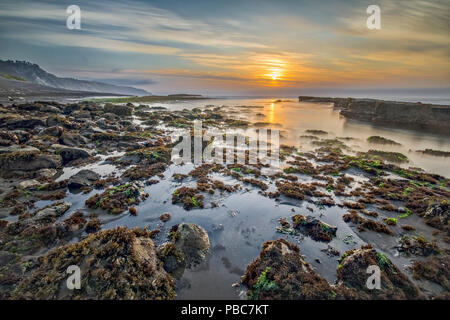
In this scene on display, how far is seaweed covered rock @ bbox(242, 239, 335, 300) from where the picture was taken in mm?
5406

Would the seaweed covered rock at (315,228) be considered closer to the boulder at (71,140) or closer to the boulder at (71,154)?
the boulder at (71,154)

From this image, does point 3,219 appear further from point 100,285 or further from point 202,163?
point 202,163

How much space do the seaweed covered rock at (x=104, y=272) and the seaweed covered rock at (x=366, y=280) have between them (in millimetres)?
5462

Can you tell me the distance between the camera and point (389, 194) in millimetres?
12227

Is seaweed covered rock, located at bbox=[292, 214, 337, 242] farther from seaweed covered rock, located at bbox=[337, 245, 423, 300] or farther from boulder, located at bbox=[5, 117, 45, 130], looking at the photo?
boulder, located at bbox=[5, 117, 45, 130]

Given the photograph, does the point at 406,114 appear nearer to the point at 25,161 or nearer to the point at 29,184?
the point at 29,184

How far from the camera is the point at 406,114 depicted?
40500 mm

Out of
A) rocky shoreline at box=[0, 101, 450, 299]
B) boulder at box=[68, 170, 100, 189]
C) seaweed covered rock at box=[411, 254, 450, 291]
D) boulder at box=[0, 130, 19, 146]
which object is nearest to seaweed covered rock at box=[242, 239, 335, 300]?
rocky shoreline at box=[0, 101, 450, 299]

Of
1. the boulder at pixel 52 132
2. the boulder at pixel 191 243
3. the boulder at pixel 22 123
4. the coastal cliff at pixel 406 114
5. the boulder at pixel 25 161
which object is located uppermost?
the coastal cliff at pixel 406 114

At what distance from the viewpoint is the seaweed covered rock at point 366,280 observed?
550 cm

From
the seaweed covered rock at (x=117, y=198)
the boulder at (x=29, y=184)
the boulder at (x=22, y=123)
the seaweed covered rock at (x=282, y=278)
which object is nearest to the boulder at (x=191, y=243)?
the seaweed covered rock at (x=282, y=278)

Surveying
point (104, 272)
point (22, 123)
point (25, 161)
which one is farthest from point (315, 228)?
point (22, 123)
